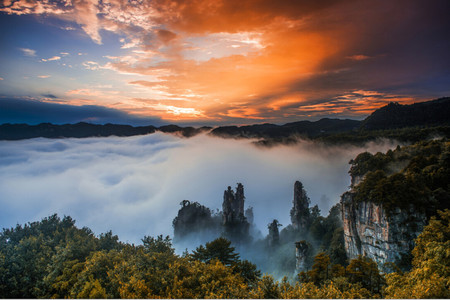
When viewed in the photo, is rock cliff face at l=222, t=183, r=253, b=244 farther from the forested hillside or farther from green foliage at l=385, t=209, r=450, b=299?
green foliage at l=385, t=209, r=450, b=299

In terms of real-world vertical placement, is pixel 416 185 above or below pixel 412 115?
below

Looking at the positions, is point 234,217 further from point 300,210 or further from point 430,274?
point 430,274

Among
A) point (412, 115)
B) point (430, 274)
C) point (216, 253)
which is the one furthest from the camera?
point (412, 115)

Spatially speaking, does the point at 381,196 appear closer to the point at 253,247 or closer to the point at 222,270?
the point at 222,270

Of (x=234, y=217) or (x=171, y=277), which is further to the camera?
(x=234, y=217)

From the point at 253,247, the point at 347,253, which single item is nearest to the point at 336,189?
the point at 253,247

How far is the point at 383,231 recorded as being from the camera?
2908 centimetres

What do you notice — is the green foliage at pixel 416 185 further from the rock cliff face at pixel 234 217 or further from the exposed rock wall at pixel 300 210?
the rock cliff face at pixel 234 217

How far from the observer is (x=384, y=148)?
99375 millimetres

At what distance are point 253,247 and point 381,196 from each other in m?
68.9

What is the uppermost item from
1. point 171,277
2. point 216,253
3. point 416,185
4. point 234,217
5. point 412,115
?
point 412,115

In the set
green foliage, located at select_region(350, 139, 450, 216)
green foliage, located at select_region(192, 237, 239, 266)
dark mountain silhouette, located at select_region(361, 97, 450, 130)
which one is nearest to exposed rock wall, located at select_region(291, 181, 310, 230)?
green foliage, located at select_region(350, 139, 450, 216)

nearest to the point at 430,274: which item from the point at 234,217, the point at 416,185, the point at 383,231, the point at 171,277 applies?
the point at 383,231

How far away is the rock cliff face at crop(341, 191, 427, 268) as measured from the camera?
27.5 meters
